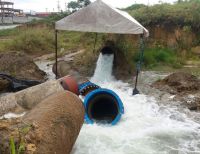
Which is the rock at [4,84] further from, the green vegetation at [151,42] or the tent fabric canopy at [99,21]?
the green vegetation at [151,42]

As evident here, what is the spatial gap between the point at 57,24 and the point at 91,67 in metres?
3.30

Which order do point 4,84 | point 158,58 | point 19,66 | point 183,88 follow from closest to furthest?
point 4,84 → point 183,88 → point 19,66 → point 158,58

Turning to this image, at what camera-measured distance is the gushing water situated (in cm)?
604

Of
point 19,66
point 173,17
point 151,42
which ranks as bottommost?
point 19,66

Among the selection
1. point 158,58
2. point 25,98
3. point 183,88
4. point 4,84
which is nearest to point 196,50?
point 158,58

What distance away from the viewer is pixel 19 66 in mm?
11625

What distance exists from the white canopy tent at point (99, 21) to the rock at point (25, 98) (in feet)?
9.39

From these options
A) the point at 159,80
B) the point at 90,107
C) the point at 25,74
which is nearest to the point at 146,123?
the point at 90,107

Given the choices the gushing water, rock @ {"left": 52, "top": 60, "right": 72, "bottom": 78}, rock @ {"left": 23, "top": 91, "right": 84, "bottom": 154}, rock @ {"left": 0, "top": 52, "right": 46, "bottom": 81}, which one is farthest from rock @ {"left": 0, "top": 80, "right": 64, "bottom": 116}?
rock @ {"left": 52, "top": 60, "right": 72, "bottom": 78}

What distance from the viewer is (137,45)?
52.2 feet

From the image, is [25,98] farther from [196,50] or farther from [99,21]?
[196,50]

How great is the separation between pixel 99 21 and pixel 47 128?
20.3 ft

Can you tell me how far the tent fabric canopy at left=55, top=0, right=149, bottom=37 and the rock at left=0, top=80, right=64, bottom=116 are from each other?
2.86 m

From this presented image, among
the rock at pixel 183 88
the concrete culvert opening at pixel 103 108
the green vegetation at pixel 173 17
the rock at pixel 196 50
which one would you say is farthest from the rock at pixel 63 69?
the green vegetation at pixel 173 17
